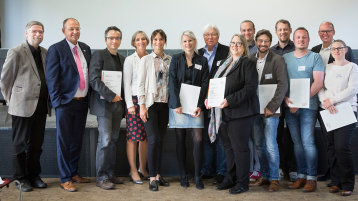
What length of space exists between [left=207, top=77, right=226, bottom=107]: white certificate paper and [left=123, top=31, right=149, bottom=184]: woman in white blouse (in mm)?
739

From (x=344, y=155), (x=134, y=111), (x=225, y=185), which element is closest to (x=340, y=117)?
(x=344, y=155)

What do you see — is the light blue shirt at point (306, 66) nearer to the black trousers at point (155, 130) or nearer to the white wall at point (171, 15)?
the black trousers at point (155, 130)

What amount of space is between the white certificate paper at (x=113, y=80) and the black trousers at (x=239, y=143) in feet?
3.48

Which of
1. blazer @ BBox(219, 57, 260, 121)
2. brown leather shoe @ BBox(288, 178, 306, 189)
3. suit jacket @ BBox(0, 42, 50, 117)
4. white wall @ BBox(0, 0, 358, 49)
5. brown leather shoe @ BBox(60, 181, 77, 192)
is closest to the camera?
blazer @ BBox(219, 57, 260, 121)

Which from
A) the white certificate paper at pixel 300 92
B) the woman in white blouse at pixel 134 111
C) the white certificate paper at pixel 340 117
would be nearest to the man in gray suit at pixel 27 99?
the woman in white blouse at pixel 134 111

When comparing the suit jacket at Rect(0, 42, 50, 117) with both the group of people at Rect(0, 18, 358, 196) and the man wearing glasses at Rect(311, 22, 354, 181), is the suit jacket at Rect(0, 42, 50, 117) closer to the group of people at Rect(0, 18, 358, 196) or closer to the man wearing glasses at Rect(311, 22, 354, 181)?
the group of people at Rect(0, 18, 358, 196)

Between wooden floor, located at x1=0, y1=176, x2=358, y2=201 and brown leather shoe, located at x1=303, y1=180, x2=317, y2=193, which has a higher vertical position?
brown leather shoe, located at x1=303, y1=180, x2=317, y2=193

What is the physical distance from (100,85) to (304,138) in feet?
6.51

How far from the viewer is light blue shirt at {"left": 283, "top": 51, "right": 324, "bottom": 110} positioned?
9.94ft

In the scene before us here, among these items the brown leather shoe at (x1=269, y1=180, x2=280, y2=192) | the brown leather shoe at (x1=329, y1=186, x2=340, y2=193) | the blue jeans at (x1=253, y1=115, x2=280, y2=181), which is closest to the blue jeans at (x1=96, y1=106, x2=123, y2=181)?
the blue jeans at (x1=253, y1=115, x2=280, y2=181)

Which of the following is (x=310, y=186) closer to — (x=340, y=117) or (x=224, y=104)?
(x=340, y=117)

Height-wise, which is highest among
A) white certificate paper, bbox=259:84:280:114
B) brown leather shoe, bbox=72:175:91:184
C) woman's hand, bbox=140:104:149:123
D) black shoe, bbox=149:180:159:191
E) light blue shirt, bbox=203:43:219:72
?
light blue shirt, bbox=203:43:219:72

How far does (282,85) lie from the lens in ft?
9.77

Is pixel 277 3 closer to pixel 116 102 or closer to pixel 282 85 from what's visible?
pixel 282 85
